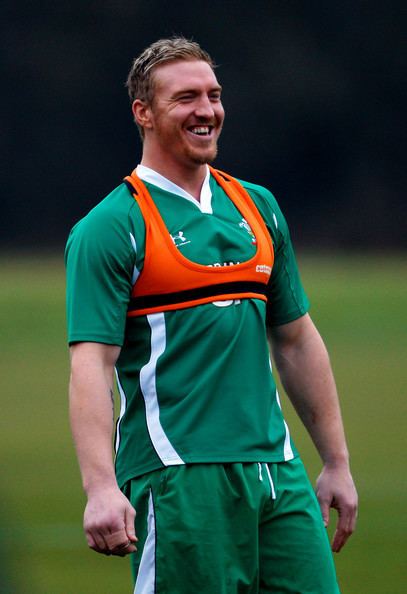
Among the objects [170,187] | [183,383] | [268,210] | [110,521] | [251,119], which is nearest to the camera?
[110,521]

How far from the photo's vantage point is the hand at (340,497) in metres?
3.76

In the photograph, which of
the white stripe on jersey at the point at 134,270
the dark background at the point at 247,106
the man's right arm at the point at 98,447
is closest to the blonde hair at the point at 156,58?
the white stripe on jersey at the point at 134,270

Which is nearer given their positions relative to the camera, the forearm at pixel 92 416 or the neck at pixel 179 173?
the forearm at pixel 92 416

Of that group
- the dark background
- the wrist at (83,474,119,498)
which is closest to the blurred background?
the dark background

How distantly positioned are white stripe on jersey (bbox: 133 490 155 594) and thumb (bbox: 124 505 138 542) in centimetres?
12

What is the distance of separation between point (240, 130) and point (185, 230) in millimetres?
22179

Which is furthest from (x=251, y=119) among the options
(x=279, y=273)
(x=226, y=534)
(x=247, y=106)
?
(x=226, y=534)

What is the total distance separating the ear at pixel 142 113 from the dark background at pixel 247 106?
826 inches

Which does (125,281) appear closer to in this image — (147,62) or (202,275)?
(202,275)

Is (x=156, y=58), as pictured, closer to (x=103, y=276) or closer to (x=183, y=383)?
(x=103, y=276)

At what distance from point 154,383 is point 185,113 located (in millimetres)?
688

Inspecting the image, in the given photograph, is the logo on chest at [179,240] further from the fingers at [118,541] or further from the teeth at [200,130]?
the fingers at [118,541]

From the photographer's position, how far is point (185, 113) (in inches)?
142

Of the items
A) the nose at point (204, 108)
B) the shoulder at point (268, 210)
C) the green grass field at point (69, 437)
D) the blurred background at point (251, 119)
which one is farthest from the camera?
the blurred background at point (251, 119)
